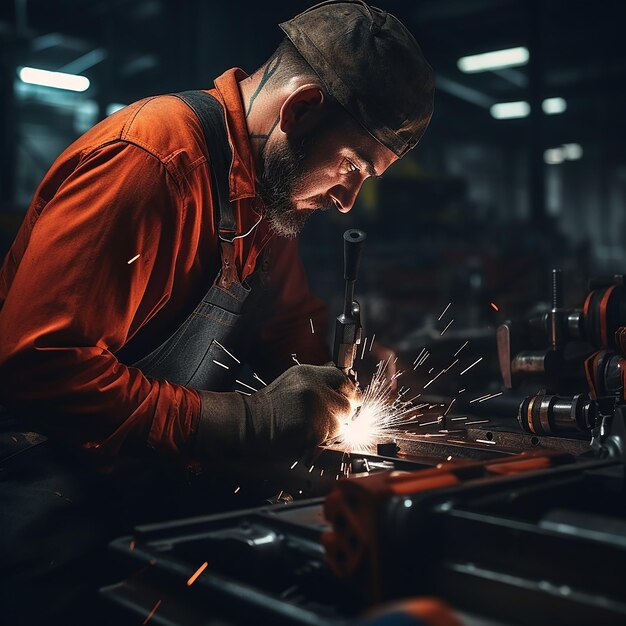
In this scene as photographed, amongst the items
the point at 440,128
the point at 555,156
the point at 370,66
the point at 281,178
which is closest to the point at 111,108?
the point at 440,128

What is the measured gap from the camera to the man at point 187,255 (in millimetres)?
1406

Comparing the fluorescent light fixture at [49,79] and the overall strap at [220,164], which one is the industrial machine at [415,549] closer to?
the overall strap at [220,164]

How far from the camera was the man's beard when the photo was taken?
5.92ft

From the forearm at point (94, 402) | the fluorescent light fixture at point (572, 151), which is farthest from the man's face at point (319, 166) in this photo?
the fluorescent light fixture at point (572, 151)

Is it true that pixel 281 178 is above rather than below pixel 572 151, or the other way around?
below

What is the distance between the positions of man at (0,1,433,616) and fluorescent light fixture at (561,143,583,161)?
1705 centimetres

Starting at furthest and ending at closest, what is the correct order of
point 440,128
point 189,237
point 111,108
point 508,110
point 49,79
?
point 440,128, point 508,110, point 111,108, point 49,79, point 189,237

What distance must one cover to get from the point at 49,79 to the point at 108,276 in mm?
9460

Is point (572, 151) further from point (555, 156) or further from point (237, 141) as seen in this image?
point (237, 141)

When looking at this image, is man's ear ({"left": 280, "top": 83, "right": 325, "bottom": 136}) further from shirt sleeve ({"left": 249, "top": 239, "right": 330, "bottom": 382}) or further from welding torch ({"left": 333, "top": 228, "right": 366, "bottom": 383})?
shirt sleeve ({"left": 249, "top": 239, "right": 330, "bottom": 382})

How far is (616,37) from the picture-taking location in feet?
35.3

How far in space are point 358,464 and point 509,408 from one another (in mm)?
900

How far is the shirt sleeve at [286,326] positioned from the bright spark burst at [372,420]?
10.0 inches

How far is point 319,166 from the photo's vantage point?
6.00ft
